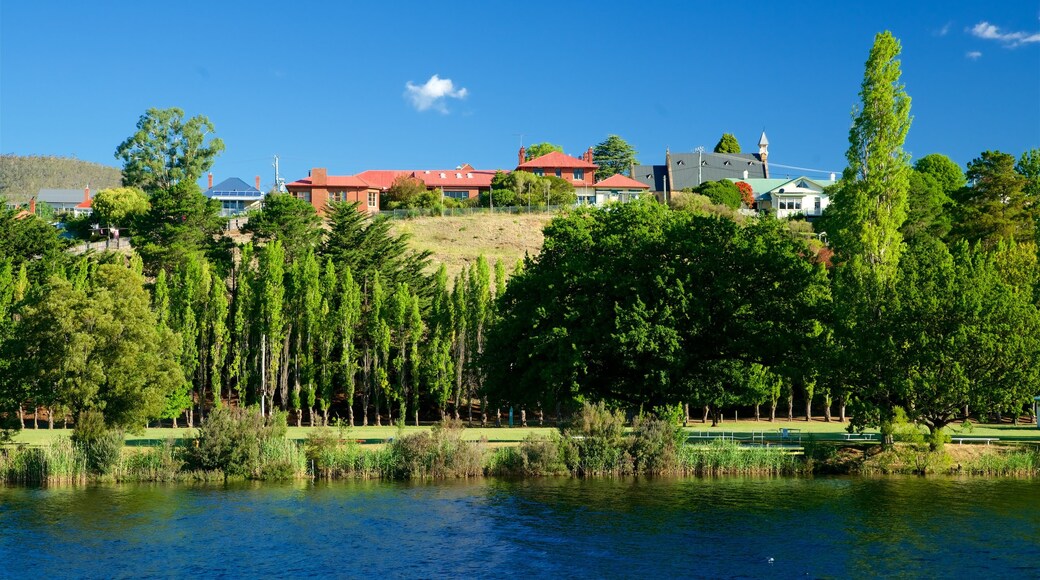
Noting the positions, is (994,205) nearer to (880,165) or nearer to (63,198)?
(880,165)

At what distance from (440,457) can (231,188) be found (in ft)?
328

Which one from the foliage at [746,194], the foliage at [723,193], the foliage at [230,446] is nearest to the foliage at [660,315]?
the foliage at [230,446]

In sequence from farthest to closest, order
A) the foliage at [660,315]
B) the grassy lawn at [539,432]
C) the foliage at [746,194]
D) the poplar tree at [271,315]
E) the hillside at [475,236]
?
the foliage at [746,194] → the hillside at [475,236] → the poplar tree at [271,315] → the grassy lawn at [539,432] → the foliage at [660,315]

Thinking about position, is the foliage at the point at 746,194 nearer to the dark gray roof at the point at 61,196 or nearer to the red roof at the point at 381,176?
the red roof at the point at 381,176

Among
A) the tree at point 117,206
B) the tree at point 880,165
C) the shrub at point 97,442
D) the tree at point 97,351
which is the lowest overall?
the shrub at point 97,442

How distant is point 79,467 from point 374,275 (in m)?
36.4

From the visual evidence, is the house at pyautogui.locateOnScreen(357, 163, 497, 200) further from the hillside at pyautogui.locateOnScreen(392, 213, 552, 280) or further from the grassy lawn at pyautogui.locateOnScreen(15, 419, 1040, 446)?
the grassy lawn at pyautogui.locateOnScreen(15, 419, 1040, 446)

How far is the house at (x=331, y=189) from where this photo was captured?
127 meters

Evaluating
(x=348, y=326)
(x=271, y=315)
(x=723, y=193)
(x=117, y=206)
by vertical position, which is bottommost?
(x=348, y=326)

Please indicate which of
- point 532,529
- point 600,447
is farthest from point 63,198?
point 532,529

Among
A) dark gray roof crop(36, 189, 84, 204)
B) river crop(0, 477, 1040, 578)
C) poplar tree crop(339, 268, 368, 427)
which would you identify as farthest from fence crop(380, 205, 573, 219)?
dark gray roof crop(36, 189, 84, 204)

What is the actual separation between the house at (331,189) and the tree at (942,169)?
206ft

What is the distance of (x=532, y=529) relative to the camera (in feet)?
121

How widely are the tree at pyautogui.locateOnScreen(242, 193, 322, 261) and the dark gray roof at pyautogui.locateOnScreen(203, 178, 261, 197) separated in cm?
5124
